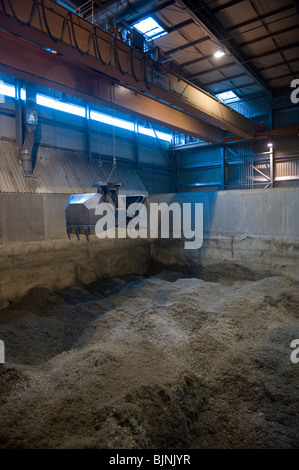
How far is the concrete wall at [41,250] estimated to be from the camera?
7.70 metres

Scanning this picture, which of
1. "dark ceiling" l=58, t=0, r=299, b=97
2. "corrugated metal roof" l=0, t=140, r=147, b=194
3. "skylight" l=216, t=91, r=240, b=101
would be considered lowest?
"corrugated metal roof" l=0, t=140, r=147, b=194

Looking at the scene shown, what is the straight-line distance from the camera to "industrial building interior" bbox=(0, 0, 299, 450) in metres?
3.51

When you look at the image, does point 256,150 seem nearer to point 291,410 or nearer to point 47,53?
point 47,53

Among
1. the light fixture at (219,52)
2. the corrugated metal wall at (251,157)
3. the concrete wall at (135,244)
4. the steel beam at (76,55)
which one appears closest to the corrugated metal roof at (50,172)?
the concrete wall at (135,244)

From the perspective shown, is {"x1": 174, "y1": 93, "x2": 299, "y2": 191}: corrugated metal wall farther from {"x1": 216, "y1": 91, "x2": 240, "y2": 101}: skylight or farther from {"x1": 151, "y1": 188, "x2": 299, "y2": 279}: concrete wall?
{"x1": 151, "y1": 188, "x2": 299, "y2": 279}: concrete wall

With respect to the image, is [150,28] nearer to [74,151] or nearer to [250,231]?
[74,151]

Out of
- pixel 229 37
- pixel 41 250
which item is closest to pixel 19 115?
pixel 41 250

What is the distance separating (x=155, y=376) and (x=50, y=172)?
7.89 meters

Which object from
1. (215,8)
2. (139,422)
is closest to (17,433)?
(139,422)

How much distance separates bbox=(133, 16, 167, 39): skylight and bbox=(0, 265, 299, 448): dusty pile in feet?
23.6

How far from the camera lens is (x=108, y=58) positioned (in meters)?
5.82

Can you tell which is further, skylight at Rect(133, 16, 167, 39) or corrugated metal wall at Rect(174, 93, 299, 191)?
corrugated metal wall at Rect(174, 93, 299, 191)

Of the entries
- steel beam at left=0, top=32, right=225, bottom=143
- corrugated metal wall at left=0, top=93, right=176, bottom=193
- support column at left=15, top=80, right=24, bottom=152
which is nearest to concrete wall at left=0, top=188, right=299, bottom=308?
corrugated metal wall at left=0, top=93, right=176, bottom=193
